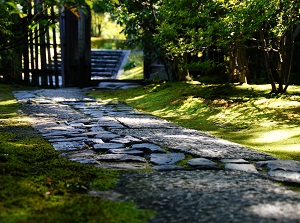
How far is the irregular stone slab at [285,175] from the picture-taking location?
2985 millimetres

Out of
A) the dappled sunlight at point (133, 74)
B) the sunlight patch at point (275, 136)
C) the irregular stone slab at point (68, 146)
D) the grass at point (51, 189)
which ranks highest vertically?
the dappled sunlight at point (133, 74)

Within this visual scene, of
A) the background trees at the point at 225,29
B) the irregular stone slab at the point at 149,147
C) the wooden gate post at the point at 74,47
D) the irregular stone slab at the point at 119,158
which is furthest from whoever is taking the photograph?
the wooden gate post at the point at 74,47

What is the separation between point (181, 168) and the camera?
331 cm

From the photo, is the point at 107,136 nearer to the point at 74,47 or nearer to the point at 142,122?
the point at 142,122

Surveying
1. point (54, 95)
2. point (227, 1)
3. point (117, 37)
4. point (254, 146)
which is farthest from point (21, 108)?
point (117, 37)

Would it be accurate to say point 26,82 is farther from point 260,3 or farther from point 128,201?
point 128,201

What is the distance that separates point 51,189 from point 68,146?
157cm

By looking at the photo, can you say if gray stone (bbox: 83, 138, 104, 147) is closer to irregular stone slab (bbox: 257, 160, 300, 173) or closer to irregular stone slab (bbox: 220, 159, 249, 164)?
irregular stone slab (bbox: 220, 159, 249, 164)

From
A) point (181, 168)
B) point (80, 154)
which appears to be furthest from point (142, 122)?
point (181, 168)

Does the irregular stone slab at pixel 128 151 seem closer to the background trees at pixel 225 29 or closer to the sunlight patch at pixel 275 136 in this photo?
the sunlight patch at pixel 275 136

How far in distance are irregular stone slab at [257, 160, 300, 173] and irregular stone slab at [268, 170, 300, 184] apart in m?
0.09

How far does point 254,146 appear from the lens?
4.65 m

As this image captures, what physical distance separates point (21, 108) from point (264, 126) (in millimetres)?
4505

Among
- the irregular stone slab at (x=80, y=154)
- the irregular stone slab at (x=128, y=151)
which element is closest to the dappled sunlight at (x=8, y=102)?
the irregular stone slab at (x=80, y=154)
